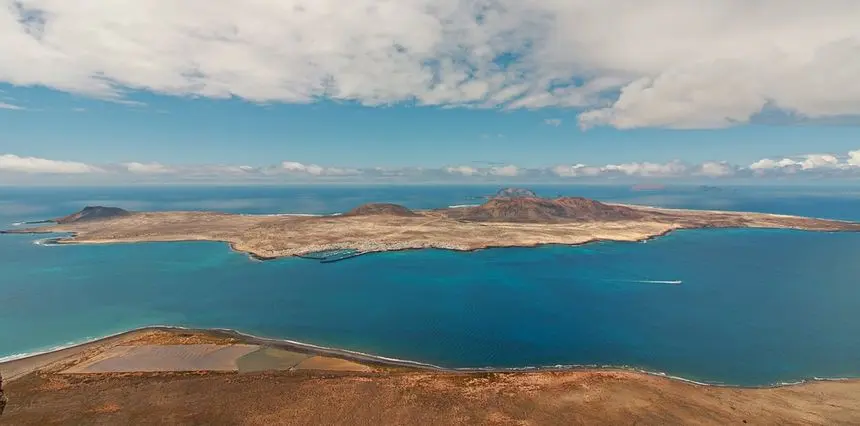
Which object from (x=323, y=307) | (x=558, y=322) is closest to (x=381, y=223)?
(x=323, y=307)

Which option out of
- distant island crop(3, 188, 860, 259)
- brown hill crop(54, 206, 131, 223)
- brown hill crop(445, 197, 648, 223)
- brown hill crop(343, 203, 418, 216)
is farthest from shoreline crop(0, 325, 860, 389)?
brown hill crop(54, 206, 131, 223)

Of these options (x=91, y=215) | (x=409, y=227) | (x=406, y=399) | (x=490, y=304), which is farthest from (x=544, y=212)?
(x=91, y=215)

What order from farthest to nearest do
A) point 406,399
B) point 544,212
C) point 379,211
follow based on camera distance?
point 379,211 → point 544,212 → point 406,399

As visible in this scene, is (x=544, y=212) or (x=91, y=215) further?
(x=544, y=212)

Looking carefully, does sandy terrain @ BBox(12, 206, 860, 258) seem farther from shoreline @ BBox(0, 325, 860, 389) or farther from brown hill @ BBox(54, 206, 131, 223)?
shoreline @ BBox(0, 325, 860, 389)

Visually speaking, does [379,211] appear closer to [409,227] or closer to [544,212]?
[409,227]
